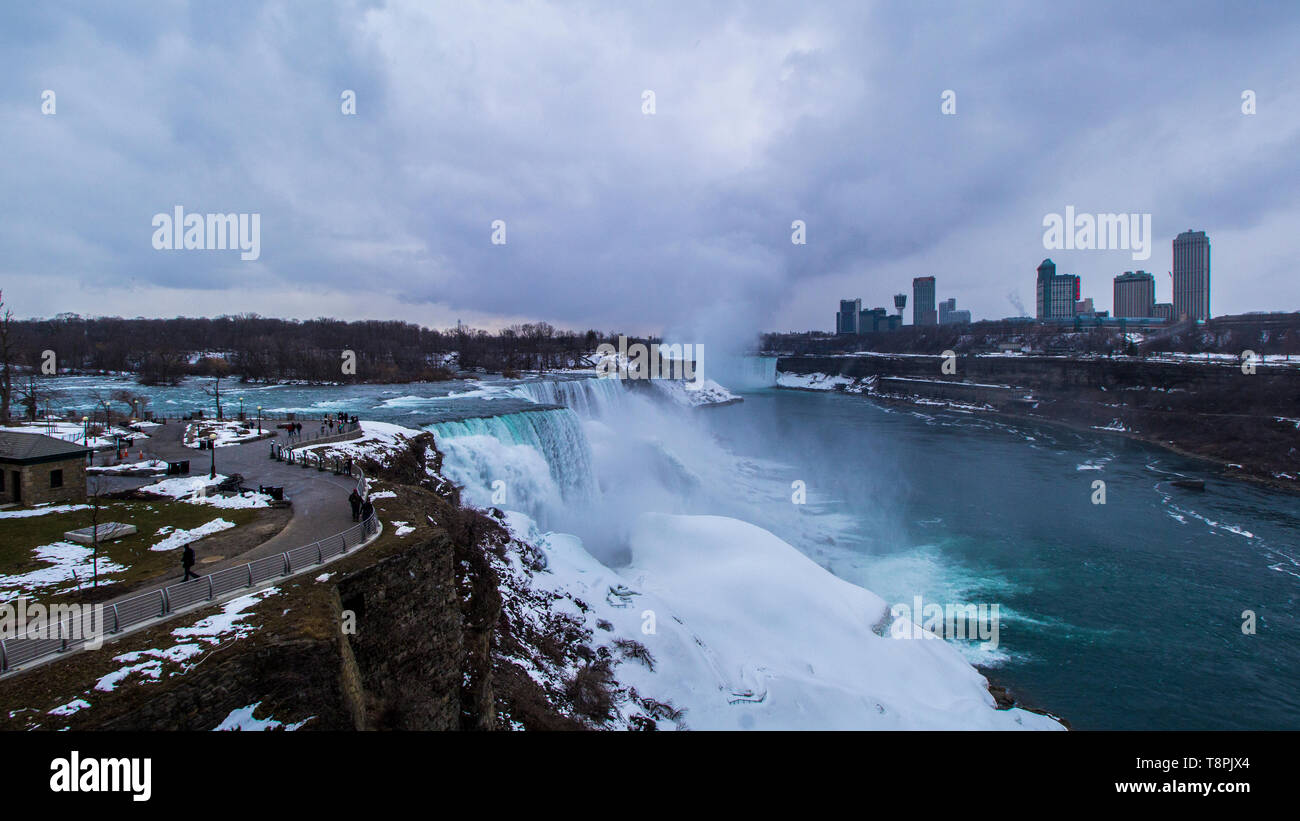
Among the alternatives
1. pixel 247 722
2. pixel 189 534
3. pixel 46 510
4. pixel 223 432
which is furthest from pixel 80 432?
pixel 247 722

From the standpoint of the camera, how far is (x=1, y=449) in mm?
12898

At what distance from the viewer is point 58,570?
962 cm

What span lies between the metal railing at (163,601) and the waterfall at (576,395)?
32.6 metres

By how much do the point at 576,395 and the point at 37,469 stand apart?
3672cm

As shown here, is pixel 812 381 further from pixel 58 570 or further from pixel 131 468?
pixel 58 570

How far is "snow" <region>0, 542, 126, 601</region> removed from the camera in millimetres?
8953

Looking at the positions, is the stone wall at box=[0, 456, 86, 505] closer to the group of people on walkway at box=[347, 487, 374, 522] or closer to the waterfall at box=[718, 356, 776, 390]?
the group of people on walkway at box=[347, 487, 374, 522]

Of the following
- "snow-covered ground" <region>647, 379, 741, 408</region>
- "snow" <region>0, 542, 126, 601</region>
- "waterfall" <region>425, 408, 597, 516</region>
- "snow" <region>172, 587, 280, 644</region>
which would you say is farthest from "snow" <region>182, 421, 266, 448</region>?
"snow-covered ground" <region>647, 379, 741, 408</region>

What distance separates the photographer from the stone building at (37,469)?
12.9m

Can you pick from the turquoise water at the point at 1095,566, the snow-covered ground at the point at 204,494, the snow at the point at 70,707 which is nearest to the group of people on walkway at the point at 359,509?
the snow-covered ground at the point at 204,494

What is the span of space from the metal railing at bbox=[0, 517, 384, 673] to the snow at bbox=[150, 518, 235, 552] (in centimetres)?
315

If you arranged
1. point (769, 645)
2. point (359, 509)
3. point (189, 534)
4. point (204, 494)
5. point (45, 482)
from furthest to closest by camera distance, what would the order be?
point (769, 645)
point (204, 494)
point (45, 482)
point (359, 509)
point (189, 534)

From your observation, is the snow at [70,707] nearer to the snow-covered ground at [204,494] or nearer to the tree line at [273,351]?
the snow-covered ground at [204,494]
